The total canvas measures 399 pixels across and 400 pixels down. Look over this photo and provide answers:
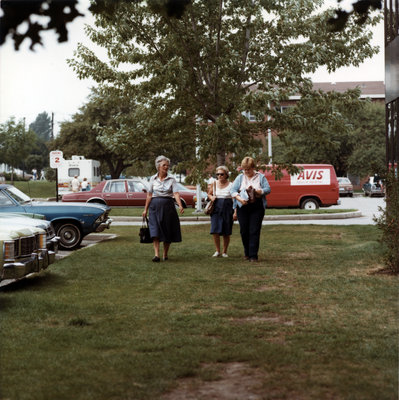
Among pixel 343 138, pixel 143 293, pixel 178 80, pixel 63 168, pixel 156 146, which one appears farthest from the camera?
pixel 343 138

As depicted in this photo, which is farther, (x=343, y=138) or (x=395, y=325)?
(x=343, y=138)

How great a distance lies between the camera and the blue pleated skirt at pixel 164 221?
11.4m

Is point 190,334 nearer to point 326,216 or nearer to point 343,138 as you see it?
point 326,216

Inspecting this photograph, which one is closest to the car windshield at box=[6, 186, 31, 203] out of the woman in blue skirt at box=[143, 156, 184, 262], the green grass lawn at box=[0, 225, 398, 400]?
the green grass lawn at box=[0, 225, 398, 400]

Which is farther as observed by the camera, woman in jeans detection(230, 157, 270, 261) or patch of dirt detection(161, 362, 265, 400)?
woman in jeans detection(230, 157, 270, 261)

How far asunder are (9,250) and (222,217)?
15.1 feet

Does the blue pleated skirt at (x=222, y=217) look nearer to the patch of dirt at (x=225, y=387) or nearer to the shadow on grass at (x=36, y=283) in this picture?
the shadow on grass at (x=36, y=283)

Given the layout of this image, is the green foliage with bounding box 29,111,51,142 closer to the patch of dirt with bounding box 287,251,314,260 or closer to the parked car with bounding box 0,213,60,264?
the patch of dirt with bounding box 287,251,314,260

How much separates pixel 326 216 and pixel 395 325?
18338 millimetres

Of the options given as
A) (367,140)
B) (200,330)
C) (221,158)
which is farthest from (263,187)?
(367,140)

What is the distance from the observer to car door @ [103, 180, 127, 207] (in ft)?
88.4

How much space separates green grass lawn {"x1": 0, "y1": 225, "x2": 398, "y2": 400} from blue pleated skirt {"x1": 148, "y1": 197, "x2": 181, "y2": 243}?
72 cm

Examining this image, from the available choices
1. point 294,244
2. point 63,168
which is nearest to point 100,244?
point 294,244

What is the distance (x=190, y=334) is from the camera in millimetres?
5809
